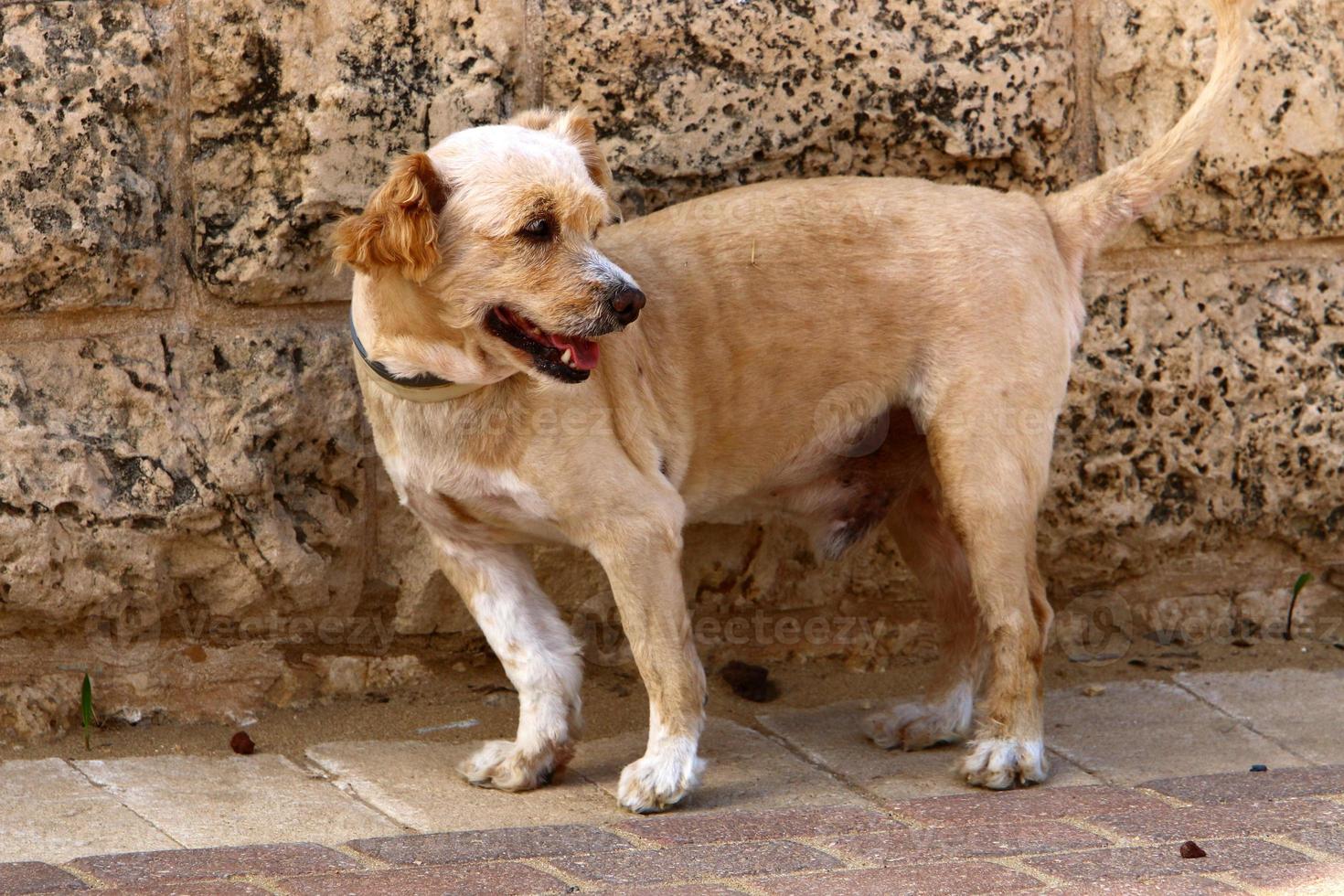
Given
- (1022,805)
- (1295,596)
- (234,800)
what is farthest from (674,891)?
(1295,596)

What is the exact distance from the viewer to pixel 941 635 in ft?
14.1

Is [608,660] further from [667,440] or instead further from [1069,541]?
[1069,541]

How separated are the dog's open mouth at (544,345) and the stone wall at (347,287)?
73cm

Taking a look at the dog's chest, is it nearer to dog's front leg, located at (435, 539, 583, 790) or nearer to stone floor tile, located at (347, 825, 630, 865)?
dog's front leg, located at (435, 539, 583, 790)

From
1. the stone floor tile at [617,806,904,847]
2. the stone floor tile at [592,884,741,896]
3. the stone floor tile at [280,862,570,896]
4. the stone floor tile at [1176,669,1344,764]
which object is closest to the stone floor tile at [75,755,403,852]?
the stone floor tile at [280,862,570,896]

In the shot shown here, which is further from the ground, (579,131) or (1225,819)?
(579,131)

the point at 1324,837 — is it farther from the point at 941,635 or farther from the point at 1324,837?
the point at 941,635

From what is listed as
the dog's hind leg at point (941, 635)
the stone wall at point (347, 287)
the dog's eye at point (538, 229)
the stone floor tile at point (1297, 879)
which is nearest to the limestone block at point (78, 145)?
the stone wall at point (347, 287)

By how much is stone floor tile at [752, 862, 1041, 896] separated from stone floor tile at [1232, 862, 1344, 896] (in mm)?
374

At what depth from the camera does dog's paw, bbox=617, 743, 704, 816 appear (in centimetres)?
352

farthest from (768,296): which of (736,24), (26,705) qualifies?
(26,705)

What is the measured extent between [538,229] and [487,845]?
4.20 feet

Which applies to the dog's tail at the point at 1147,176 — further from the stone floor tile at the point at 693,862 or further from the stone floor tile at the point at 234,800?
the stone floor tile at the point at 234,800

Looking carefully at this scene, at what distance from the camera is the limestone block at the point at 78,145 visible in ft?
12.1
